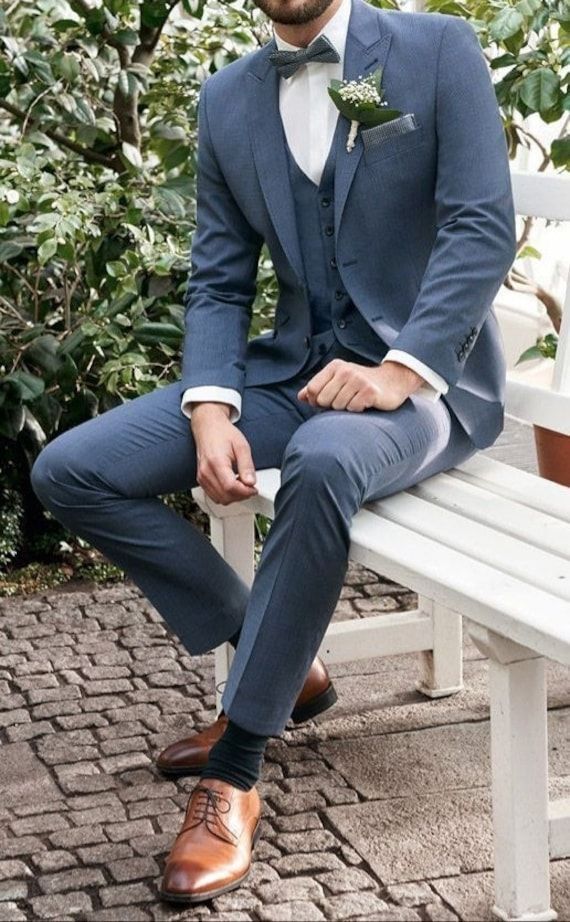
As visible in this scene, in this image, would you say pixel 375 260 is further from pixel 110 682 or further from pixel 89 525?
pixel 110 682

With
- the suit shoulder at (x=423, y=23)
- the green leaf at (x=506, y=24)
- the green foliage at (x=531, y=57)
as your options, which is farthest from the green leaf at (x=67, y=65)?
the suit shoulder at (x=423, y=23)

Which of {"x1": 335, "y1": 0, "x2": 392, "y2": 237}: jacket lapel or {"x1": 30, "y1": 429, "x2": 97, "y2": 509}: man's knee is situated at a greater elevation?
{"x1": 335, "y1": 0, "x2": 392, "y2": 237}: jacket lapel

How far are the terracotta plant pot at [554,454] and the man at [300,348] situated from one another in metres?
0.70

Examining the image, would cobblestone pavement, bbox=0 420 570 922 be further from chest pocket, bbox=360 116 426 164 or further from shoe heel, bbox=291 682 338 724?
chest pocket, bbox=360 116 426 164

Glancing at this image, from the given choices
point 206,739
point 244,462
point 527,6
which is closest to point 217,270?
point 244,462

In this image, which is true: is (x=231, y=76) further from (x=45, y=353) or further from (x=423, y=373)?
(x=45, y=353)

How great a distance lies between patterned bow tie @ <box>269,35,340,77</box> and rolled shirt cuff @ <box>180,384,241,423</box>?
2.15ft

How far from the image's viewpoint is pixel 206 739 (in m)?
3.33

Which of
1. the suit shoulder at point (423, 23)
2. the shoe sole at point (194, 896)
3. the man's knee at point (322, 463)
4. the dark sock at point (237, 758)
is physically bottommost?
the shoe sole at point (194, 896)

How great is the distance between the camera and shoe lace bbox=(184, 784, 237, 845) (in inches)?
113

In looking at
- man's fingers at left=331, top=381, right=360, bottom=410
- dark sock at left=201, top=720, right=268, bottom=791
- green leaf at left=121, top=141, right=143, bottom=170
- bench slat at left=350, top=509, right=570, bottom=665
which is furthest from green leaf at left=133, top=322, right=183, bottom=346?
dark sock at left=201, top=720, right=268, bottom=791

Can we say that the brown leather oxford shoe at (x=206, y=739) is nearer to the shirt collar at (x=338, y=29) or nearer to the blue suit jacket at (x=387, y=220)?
the blue suit jacket at (x=387, y=220)

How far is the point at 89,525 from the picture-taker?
10.5 feet

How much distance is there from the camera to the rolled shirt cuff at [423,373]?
119 inches
